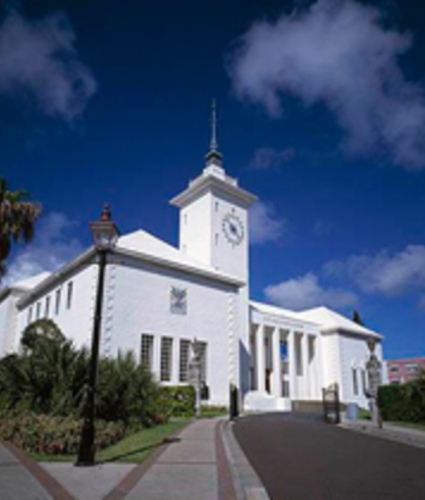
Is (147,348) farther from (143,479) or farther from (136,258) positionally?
(143,479)

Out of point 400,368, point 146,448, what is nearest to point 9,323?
point 146,448

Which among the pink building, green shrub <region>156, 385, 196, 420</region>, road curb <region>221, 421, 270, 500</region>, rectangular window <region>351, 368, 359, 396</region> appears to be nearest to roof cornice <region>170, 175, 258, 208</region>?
green shrub <region>156, 385, 196, 420</region>

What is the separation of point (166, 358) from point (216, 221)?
11.9 meters

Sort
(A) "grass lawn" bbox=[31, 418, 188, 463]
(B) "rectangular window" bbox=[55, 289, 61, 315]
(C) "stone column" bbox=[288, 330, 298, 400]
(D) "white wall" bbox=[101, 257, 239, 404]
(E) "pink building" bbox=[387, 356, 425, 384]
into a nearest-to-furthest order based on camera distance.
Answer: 1. (A) "grass lawn" bbox=[31, 418, 188, 463]
2. (D) "white wall" bbox=[101, 257, 239, 404]
3. (B) "rectangular window" bbox=[55, 289, 61, 315]
4. (C) "stone column" bbox=[288, 330, 298, 400]
5. (E) "pink building" bbox=[387, 356, 425, 384]

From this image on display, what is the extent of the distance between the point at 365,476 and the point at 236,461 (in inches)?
93.0

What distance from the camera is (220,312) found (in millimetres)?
29234

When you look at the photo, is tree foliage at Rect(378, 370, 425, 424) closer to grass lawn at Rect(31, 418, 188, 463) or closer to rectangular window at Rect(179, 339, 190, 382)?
rectangular window at Rect(179, 339, 190, 382)

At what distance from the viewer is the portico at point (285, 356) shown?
36250 millimetres

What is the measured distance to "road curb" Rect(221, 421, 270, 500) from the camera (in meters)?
5.87

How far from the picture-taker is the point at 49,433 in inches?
→ 404

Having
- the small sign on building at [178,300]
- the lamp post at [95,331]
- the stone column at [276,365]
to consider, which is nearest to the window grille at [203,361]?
the small sign on building at [178,300]

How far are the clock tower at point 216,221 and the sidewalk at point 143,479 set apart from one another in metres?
24.6

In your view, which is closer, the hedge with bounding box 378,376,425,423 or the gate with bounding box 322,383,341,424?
the hedge with bounding box 378,376,425,423

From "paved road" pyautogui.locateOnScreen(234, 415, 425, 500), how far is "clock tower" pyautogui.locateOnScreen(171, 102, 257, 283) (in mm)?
21128
